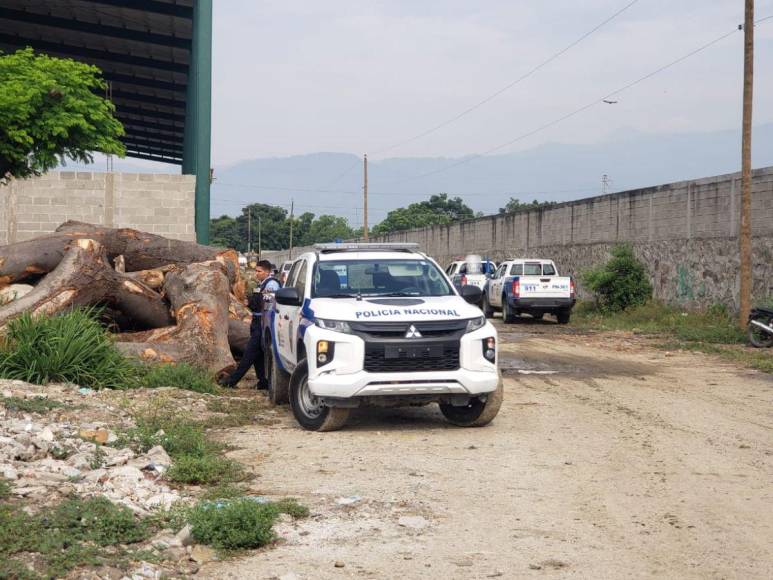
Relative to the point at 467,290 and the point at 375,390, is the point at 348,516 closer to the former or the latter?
the point at 375,390

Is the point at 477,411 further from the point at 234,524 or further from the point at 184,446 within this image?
the point at 234,524

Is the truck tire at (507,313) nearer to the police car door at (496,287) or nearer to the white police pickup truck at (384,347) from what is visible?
the police car door at (496,287)

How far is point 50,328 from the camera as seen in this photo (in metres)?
12.3

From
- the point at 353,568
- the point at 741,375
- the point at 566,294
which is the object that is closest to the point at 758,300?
the point at 566,294

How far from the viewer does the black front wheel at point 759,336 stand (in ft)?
66.8

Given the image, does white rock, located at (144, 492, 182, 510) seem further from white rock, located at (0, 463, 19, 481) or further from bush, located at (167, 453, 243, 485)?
white rock, located at (0, 463, 19, 481)

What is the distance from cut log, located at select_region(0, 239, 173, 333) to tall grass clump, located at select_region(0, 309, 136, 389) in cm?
48

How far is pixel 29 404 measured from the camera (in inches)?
393

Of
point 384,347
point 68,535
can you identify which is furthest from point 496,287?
point 68,535

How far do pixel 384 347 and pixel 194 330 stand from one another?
4978 mm

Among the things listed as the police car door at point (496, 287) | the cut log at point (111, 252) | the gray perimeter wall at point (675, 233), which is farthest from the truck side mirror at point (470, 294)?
the police car door at point (496, 287)

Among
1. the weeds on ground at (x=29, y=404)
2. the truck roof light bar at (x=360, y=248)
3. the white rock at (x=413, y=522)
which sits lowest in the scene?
the white rock at (x=413, y=522)

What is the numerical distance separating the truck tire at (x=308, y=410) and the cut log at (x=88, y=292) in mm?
4486

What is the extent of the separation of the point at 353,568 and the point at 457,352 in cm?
453
